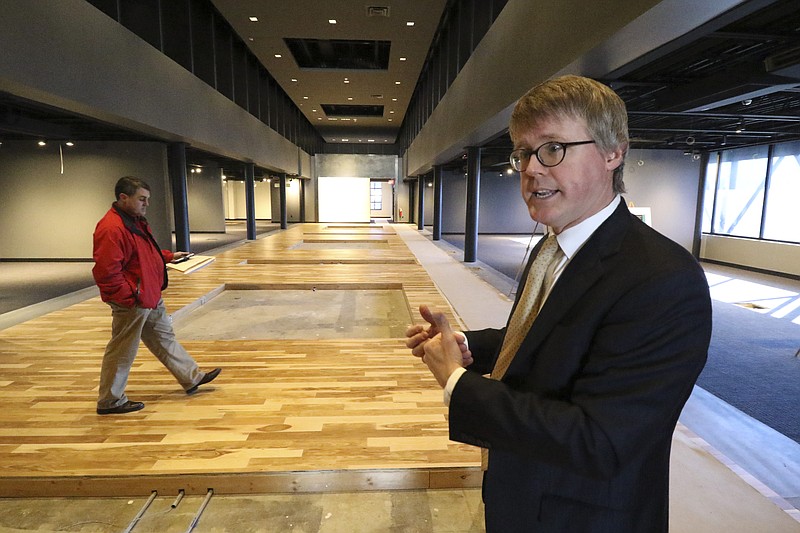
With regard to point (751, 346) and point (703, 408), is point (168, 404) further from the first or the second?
point (751, 346)

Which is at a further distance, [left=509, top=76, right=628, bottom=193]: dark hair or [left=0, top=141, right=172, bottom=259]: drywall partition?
[left=0, top=141, right=172, bottom=259]: drywall partition

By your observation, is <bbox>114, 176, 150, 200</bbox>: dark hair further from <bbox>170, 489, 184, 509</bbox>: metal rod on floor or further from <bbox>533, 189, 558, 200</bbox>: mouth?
<bbox>533, 189, 558, 200</bbox>: mouth

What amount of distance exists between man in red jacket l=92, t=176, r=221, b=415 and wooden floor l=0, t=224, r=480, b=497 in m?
0.29

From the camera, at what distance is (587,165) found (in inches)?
38.5

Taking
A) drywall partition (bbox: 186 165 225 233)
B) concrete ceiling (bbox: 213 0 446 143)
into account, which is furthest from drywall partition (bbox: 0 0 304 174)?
drywall partition (bbox: 186 165 225 233)

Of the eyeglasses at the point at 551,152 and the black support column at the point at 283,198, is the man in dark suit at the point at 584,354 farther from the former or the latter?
the black support column at the point at 283,198

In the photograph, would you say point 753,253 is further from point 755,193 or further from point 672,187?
point 672,187

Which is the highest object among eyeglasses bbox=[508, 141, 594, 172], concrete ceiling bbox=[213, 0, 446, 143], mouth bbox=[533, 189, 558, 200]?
concrete ceiling bbox=[213, 0, 446, 143]

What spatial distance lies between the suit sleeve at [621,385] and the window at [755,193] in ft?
40.8

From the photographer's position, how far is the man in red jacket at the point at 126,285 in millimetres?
3088

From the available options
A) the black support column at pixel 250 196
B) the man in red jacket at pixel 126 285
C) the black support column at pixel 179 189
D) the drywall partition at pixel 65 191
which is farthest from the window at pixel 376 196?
the man in red jacket at pixel 126 285

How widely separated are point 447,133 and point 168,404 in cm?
934

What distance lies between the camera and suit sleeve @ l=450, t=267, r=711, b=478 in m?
0.84

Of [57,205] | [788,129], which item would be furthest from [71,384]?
[788,129]
